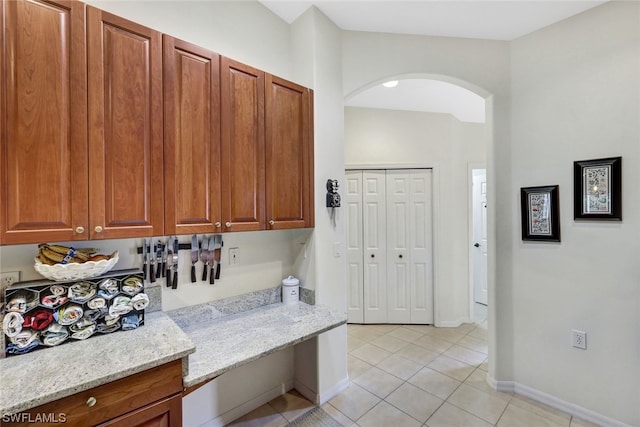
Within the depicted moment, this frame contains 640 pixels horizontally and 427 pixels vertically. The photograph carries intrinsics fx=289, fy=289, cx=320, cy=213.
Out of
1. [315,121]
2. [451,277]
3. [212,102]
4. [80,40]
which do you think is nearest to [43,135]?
[80,40]

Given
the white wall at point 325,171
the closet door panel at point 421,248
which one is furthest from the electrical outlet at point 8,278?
the closet door panel at point 421,248

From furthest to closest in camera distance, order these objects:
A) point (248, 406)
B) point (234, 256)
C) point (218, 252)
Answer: point (248, 406)
point (234, 256)
point (218, 252)

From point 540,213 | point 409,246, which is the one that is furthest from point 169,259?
point 409,246

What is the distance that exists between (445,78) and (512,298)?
1883 mm

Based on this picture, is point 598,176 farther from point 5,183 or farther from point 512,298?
point 5,183

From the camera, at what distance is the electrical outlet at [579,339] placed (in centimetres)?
202

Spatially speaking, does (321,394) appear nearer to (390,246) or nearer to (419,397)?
(419,397)

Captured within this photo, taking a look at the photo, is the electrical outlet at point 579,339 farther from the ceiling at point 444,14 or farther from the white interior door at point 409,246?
the ceiling at point 444,14

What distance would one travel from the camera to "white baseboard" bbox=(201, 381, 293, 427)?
6.26 feet

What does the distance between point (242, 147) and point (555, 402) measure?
2.86 meters

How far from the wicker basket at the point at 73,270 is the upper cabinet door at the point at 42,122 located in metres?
0.15

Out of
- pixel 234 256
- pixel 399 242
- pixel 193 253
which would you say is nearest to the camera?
pixel 193 253

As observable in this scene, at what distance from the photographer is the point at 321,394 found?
2.17 m

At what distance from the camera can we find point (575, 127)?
6.66 ft
